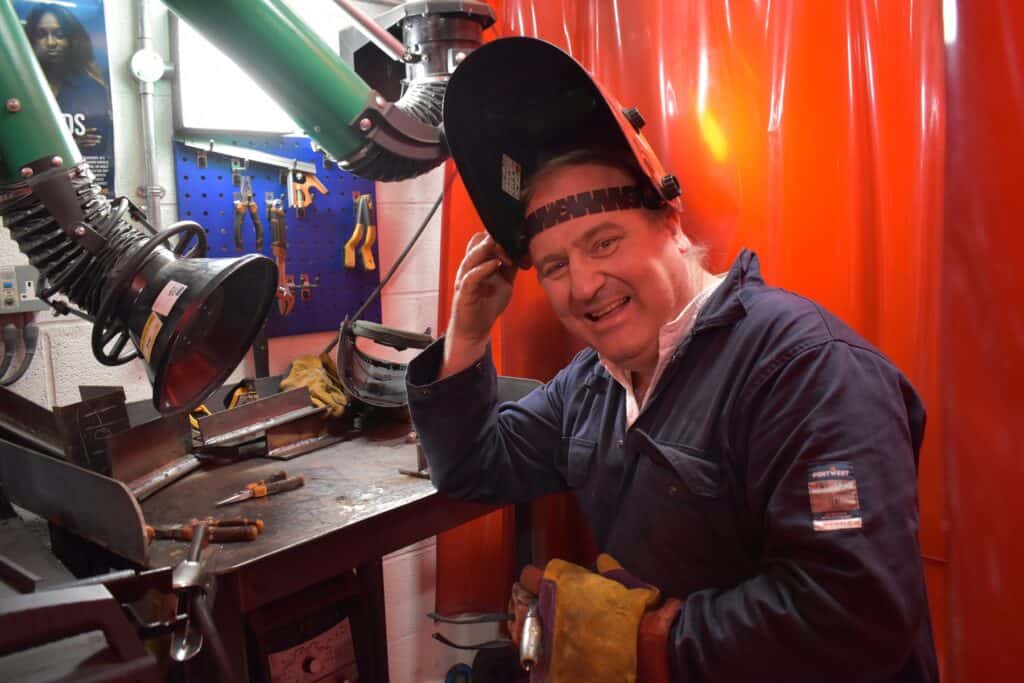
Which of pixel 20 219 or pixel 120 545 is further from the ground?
pixel 20 219

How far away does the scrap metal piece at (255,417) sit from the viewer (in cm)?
159

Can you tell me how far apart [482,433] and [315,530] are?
0.33 m

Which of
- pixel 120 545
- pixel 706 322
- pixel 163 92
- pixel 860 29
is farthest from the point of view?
pixel 163 92

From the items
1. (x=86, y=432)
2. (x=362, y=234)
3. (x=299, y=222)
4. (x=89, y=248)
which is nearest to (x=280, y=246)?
(x=299, y=222)

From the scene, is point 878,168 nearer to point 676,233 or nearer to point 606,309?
point 676,233

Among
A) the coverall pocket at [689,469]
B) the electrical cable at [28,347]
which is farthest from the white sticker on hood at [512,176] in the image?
the electrical cable at [28,347]

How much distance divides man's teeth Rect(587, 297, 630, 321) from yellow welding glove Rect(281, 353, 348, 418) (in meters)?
0.94

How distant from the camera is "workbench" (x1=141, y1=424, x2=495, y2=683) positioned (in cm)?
110

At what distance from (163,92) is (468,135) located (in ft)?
3.56

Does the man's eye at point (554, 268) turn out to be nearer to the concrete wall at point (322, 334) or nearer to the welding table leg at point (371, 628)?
the welding table leg at point (371, 628)

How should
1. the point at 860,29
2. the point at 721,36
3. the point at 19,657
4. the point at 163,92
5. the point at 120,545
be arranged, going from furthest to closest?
1. the point at 163,92
2. the point at 721,36
3. the point at 860,29
4. the point at 120,545
5. the point at 19,657

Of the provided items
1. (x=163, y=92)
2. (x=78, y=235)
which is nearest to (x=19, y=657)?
(x=78, y=235)

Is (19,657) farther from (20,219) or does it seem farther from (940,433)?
(940,433)

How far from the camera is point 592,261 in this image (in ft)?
3.47
